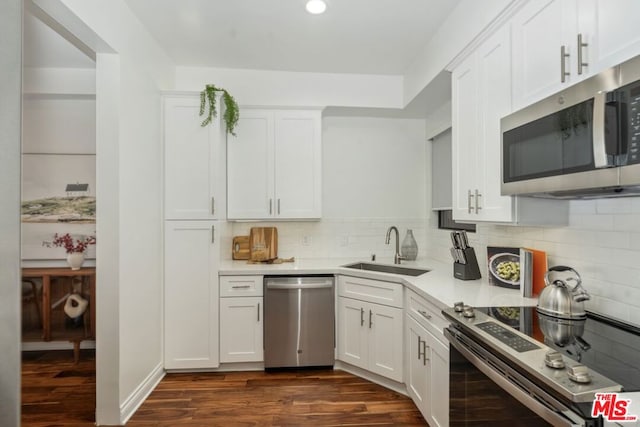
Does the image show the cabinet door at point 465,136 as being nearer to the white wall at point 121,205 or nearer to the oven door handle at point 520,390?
the oven door handle at point 520,390

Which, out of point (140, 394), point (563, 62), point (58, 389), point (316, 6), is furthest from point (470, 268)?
point (58, 389)

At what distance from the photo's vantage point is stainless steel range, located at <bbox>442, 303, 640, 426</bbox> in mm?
952

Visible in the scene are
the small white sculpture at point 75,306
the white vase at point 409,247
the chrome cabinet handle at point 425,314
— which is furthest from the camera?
the white vase at point 409,247

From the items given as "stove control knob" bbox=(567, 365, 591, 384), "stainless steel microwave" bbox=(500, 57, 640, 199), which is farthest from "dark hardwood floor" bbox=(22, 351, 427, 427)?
"stainless steel microwave" bbox=(500, 57, 640, 199)

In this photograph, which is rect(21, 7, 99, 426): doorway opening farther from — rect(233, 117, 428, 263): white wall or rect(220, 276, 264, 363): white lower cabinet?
rect(233, 117, 428, 263): white wall

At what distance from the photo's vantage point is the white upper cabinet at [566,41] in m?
1.14

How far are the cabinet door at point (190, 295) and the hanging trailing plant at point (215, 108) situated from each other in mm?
903

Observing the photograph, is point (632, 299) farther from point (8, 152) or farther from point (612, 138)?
point (8, 152)

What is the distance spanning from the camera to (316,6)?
229cm

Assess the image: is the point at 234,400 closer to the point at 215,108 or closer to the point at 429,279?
the point at 429,279

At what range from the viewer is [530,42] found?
163 centimetres

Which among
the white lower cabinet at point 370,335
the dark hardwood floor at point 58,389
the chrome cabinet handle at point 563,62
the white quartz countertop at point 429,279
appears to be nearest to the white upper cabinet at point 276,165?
the white quartz countertop at point 429,279

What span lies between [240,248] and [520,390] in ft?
9.12

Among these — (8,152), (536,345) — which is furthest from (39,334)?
(536,345)
